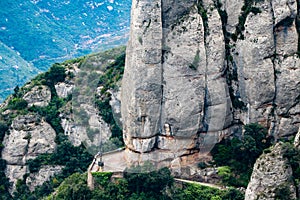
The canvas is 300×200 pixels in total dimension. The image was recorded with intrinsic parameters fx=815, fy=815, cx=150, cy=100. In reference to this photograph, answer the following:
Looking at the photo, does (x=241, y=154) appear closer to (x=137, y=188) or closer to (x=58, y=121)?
(x=137, y=188)

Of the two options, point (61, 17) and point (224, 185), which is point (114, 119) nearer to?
point (224, 185)

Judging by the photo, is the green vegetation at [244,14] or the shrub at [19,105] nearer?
the green vegetation at [244,14]

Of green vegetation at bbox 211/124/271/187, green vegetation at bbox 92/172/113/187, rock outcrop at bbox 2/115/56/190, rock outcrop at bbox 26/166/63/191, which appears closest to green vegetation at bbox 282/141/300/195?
green vegetation at bbox 211/124/271/187

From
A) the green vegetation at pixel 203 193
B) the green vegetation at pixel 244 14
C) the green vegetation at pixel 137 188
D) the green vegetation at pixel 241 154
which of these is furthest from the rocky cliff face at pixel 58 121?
the green vegetation at pixel 244 14

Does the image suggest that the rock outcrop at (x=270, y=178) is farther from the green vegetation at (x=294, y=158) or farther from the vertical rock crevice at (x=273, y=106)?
the vertical rock crevice at (x=273, y=106)

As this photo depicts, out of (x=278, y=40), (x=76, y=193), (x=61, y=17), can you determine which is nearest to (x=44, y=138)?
(x=76, y=193)

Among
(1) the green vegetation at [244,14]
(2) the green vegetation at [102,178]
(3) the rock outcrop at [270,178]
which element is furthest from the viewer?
(2) the green vegetation at [102,178]
